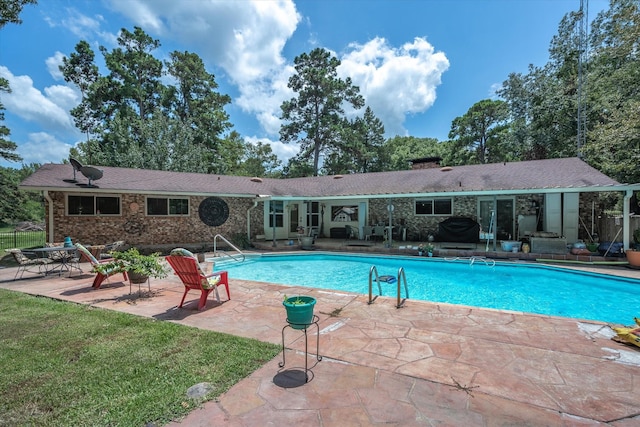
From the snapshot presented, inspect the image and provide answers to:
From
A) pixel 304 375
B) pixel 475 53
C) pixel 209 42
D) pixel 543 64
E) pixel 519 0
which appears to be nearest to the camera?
pixel 304 375

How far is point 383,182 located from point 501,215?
18.2 feet

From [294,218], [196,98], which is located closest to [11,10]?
[294,218]

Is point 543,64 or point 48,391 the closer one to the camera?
point 48,391

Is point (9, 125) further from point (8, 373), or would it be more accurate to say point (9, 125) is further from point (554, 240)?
point (554, 240)

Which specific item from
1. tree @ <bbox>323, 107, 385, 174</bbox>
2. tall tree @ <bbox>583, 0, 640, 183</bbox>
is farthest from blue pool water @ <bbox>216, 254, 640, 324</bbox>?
tree @ <bbox>323, 107, 385, 174</bbox>

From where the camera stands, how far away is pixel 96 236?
1174 cm

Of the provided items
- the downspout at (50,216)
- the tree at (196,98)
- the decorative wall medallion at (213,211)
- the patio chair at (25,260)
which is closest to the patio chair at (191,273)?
the patio chair at (25,260)

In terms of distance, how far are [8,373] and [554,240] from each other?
13517mm

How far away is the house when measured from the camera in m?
11.2

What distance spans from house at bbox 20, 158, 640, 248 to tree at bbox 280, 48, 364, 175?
13.3 m

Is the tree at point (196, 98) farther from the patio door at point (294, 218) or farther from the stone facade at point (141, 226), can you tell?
the stone facade at point (141, 226)

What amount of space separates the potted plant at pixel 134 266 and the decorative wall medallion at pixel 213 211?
7.52 m

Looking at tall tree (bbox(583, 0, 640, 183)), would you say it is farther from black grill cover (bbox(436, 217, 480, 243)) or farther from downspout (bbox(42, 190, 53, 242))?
downspout (bbox(42, 190, 53, 242))

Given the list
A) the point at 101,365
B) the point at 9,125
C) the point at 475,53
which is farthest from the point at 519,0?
the point at 9,125
